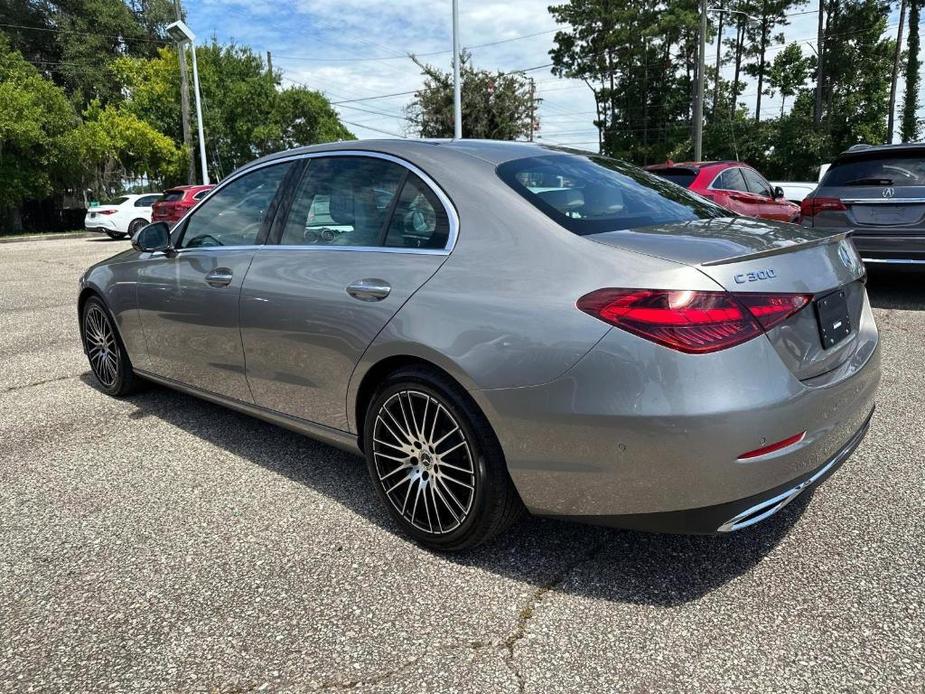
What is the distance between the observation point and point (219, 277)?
365cm

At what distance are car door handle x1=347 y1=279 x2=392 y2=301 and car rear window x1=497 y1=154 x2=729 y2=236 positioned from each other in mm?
634

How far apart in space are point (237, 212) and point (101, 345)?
183cm

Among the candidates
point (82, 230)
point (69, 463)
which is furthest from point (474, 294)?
point (82, 230)

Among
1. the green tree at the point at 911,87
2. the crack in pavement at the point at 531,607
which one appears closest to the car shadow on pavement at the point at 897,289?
the crack in pavement at the point at 531,607

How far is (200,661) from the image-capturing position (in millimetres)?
2225

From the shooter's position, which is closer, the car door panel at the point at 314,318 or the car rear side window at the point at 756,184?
the car door panel at the point at 314,318

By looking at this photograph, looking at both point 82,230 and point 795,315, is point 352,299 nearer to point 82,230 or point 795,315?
point 795,315

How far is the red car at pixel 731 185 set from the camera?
894 centimetres

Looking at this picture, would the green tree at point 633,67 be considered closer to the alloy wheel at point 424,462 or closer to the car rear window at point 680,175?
the car rear window at point 680,175

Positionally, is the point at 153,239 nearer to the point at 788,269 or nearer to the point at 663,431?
the point at 663,431

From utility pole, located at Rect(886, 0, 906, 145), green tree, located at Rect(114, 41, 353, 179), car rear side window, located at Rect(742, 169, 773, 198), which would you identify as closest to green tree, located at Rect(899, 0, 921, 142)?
utility pole, located at Rect(886, 0, 906, 145)

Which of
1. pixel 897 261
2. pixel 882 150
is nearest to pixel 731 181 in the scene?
pixel 882 150

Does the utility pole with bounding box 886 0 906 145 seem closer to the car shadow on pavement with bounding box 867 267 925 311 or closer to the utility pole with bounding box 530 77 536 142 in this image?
the utility pole with bounding box 530 77 536 142

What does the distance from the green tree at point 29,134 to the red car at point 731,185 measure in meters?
25.8
